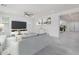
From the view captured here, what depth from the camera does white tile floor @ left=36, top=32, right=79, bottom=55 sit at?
2.22 m

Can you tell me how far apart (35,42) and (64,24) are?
2.73 feet

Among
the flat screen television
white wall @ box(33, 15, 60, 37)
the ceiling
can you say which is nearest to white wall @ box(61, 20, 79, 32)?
white wall @ box(33, 15, 60, 37)

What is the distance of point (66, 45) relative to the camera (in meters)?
2.26

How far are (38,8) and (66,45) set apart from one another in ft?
3.37

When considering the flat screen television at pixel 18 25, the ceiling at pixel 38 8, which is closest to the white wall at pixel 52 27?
the ceiling at pixel 38 8

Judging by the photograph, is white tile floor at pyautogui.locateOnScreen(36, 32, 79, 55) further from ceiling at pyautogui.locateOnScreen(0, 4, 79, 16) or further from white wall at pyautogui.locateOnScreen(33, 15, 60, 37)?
ceiling at pyautogui.locateOnScreen(0, 4, 79, 16)

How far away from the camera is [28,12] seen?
2240 mm

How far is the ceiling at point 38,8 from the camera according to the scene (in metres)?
2.20

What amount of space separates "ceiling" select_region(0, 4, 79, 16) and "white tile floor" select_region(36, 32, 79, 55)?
568mm

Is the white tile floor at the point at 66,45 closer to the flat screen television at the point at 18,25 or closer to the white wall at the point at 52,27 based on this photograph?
the white wall at the point at 52,27

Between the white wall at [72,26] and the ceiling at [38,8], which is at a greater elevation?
the ceiling at [38,8]

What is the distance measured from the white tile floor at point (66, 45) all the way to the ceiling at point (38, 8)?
57 centimetres

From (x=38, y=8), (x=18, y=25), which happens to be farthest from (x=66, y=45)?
(x=18, y=25)

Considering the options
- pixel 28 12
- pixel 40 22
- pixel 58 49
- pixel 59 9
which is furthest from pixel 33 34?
pixel 59 9
